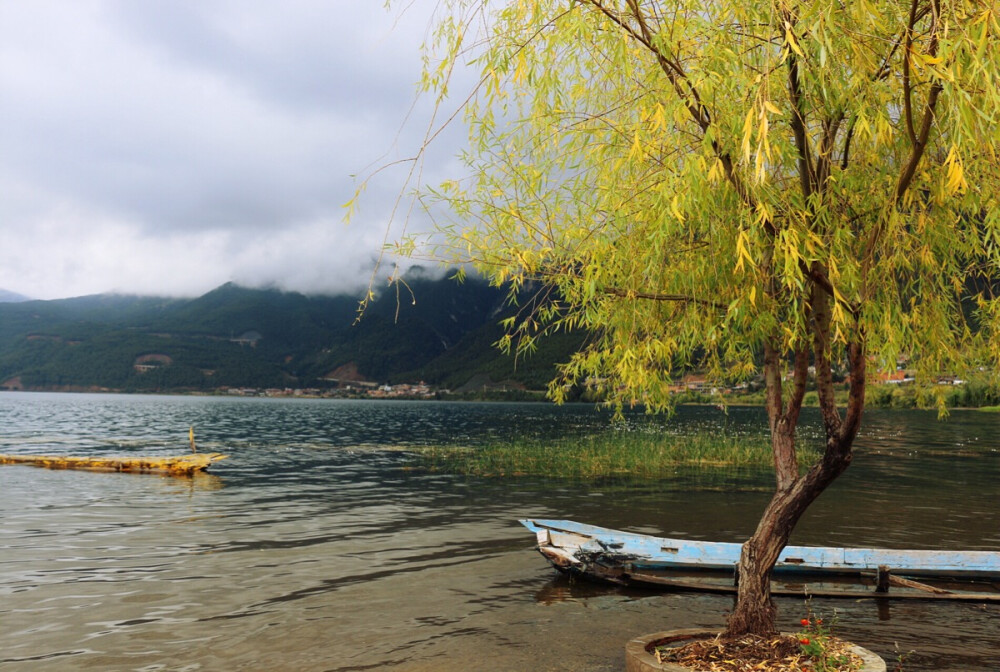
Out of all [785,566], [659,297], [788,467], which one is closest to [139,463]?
[785,566]

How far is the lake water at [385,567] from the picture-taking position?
40.5 feet

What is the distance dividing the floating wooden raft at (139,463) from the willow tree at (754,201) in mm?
35128

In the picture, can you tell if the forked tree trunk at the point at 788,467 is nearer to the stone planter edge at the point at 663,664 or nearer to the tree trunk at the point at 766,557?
the tree trunk at the point at 766,557

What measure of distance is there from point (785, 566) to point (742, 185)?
10746 mm

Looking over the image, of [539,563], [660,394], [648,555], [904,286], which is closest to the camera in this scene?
[904,286]

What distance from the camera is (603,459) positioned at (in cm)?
4197

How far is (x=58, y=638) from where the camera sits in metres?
12.9

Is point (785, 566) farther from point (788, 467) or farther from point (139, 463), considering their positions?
point (139, 463)

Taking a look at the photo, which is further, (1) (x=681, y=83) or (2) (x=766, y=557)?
(2) (x=766, y=557)

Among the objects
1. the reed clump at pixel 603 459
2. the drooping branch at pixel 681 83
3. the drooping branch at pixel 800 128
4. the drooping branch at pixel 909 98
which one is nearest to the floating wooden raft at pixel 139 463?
the reed clump at pixel 603 459

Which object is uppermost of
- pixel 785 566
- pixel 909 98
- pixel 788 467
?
pixel 909 98

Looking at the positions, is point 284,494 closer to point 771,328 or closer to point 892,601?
point 892,601

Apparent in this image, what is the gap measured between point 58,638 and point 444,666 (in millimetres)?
7495

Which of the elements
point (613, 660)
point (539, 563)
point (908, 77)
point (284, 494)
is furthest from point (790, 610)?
point (284, 494)
